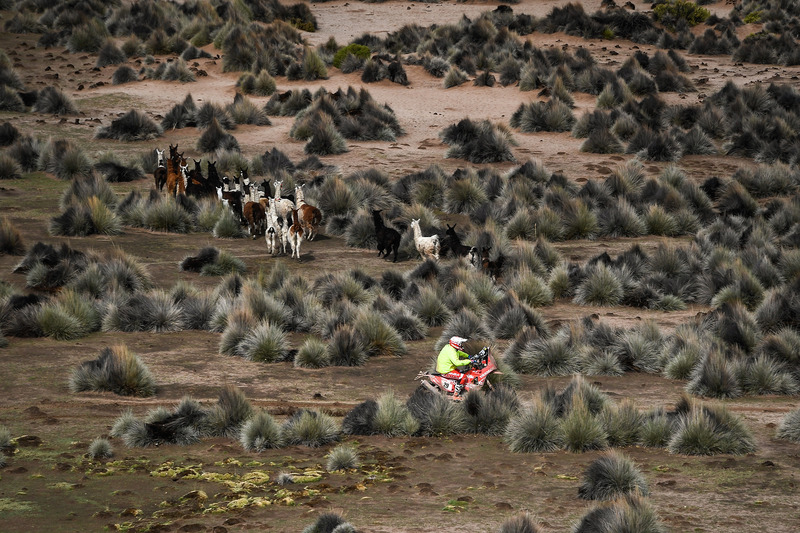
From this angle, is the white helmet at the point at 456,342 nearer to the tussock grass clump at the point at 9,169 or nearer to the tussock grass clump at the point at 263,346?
the tussock grass clump at the point at 263,346

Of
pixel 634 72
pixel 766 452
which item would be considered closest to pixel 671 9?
pixel 634 72

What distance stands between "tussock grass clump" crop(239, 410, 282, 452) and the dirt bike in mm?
1906

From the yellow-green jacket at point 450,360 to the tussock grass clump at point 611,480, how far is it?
2904 millimetres

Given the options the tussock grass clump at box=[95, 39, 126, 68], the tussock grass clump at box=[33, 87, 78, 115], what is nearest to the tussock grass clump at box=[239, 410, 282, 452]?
the tussock grass clump at box=[33, 87, 78, 115]

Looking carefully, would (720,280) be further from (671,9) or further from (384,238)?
(671,9)

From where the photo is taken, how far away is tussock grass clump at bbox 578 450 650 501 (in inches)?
367

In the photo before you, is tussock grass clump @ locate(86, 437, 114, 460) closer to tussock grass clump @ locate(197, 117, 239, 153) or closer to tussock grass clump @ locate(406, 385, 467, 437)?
tussock grass clump @ locate(406, 385, 467, 437)

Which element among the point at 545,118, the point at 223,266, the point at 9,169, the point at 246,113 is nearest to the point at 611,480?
the point at 223,266

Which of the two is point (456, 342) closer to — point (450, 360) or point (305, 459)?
point (450, 360)

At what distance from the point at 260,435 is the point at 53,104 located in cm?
2333

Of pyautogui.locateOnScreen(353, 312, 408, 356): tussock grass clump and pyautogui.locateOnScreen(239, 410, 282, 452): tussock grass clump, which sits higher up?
pyautogui.locateOnScreen(239, 410, 282, 452): tussock grass clump

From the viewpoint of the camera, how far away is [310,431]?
11.2m

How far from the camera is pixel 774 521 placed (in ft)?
28.6

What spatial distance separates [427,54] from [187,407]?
30433 millimetres
